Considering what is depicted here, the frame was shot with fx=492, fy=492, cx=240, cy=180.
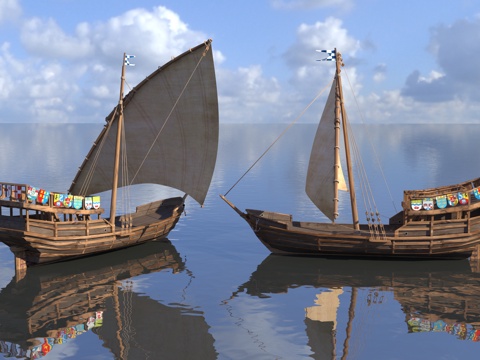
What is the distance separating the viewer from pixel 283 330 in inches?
794

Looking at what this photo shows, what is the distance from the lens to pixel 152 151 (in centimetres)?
3397

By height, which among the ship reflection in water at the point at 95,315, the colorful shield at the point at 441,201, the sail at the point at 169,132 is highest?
the sail at the point at 169,132

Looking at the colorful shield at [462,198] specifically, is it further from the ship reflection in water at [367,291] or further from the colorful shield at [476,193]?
the ship reflection in water at [367,291]

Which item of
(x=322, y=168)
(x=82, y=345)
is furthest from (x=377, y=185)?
(x=82, y=345)

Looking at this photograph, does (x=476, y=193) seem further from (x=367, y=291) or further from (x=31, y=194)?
(x=31, y=194)

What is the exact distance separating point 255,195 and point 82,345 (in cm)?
3803

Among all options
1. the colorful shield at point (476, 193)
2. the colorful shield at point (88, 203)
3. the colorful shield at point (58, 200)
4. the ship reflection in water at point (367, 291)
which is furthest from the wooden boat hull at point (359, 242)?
the colorful shield at point (58, 200)

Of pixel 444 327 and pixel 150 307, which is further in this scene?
pixel 150 307

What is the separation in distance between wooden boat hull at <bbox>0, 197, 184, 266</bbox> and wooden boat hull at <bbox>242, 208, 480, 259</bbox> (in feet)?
24.6

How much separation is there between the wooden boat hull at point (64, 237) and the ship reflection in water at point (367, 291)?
8.38 meters

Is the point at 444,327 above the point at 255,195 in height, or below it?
below

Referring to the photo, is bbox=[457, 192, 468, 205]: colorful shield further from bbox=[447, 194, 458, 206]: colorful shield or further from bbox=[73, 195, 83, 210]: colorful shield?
bbox=[73, 195, 83, 210]: colorful shield

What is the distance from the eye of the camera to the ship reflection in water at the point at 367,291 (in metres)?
20.4

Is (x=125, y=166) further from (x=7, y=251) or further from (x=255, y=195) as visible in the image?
(x=255, y=195)
